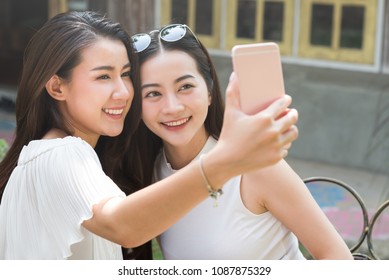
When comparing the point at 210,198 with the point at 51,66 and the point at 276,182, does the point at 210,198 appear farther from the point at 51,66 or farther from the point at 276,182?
the point at 51,66

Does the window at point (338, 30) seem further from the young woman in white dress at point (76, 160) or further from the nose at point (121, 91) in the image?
the nose at point (121, 91)

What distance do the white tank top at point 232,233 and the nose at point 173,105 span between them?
246 mm

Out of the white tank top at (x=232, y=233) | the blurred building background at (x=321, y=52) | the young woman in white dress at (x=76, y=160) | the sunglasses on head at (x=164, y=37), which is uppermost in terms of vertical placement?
the sunglasses on head at (x=164, y=37)

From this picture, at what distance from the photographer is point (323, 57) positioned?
634cm

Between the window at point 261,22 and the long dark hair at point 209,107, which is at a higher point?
the long dark hair at point 209,107

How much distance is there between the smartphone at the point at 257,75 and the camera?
1.64 meters

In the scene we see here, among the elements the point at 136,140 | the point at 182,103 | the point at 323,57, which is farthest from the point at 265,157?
the point at 323,57

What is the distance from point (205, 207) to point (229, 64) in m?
4.40

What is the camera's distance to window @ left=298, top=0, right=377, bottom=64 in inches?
241

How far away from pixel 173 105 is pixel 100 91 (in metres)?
0.20

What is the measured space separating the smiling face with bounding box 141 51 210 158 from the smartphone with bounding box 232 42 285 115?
19.5 inches

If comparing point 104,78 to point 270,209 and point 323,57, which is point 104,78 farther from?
point 323,57

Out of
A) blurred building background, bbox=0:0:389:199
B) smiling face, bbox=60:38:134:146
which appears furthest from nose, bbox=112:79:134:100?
blurred building background, bbox=0:0:389:199

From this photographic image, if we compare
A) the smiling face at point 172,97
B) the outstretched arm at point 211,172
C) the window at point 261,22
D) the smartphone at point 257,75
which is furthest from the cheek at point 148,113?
the window at point 261,22
